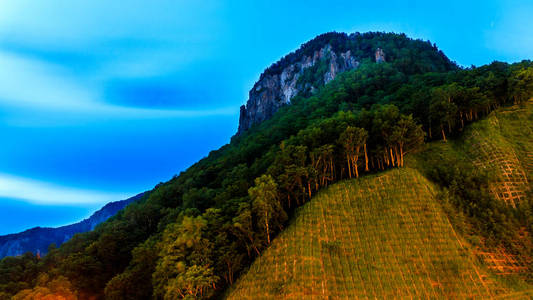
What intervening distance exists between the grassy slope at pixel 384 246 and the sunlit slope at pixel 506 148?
0.38ft

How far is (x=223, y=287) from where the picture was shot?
2970 cm

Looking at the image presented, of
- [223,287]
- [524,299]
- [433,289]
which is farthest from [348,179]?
[223,287]

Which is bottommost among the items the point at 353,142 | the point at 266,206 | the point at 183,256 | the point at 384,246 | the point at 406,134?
the point at 384,246

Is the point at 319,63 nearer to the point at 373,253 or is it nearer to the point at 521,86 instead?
the point at 521,86

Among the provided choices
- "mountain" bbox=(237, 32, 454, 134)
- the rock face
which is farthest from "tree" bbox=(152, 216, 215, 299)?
the rock face

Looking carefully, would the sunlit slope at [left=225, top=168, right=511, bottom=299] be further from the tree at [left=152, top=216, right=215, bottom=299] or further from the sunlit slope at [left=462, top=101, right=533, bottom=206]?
the sunlit slope at [left=462, top=101, right=533, bottom=206]

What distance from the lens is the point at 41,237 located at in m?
152

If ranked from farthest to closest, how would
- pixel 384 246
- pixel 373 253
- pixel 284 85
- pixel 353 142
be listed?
pixel 284 85 → pixel 353 142 → pixel 384 246 → pixel 373 253

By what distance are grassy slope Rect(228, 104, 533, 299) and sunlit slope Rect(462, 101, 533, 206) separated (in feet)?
0.38

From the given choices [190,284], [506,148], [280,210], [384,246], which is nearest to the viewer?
[190,284]

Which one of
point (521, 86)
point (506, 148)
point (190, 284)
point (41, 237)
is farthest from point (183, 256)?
point (41, 237)

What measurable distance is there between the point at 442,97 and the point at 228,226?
1558 inches

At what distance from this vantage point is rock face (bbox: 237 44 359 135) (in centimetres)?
11875

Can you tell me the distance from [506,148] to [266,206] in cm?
3218
